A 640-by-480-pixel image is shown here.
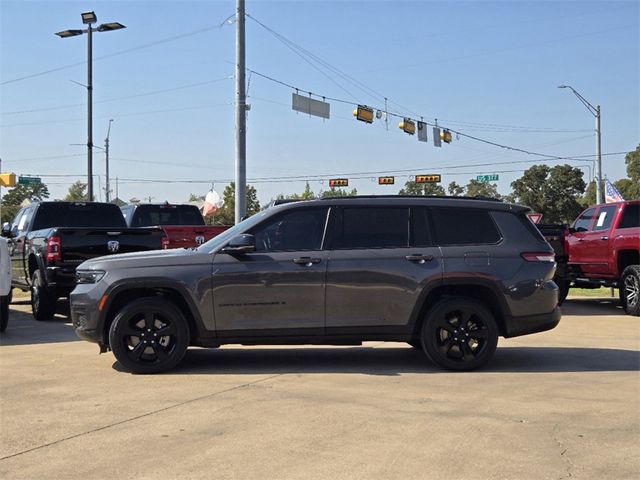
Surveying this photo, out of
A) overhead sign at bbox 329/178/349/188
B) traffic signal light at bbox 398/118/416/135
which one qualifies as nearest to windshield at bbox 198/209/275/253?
traffic signal light at bbox 398/118/416/135

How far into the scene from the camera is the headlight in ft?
24.6

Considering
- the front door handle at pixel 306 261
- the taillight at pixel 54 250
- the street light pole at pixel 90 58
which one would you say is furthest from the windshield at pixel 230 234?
the street light pole at pixel 90 58

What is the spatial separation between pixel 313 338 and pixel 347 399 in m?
1.27

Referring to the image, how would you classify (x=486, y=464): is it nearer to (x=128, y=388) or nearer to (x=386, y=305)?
(x=386, y=305)

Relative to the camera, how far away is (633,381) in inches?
287

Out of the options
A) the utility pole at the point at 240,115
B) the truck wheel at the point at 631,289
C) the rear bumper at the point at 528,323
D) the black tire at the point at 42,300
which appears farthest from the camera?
the utility pole at the point at 240,115

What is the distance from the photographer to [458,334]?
24.9 ft

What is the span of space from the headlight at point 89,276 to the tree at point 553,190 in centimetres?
6517

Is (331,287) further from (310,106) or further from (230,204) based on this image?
(230,204)

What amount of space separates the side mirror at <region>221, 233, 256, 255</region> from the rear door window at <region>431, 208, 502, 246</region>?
6.51 ft

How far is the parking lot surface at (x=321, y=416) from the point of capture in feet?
15.2

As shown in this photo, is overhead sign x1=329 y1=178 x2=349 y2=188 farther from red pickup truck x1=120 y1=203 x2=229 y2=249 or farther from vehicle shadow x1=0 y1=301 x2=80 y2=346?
vehicle shadow x1=0 y1=301 x2=80 y2=346

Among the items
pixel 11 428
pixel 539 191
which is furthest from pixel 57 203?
pixel 539 191

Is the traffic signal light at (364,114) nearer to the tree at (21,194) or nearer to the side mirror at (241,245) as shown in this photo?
the side mirror at (241,245)
